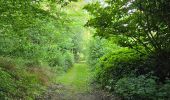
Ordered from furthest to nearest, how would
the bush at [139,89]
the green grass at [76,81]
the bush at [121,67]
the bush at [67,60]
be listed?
the bush at [67,60] → the green grass at [76,81] → the bush at [121,67] → the bush at [139,89]

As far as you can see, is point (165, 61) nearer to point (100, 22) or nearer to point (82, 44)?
point (100, 22)

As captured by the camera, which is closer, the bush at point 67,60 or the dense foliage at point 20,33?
the dense foliage at point 20,33

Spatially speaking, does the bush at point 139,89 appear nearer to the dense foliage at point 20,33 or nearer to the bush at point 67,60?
the dense foliage at point 20,33

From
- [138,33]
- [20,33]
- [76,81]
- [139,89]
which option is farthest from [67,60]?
[139,89]

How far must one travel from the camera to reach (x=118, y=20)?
32.4ft

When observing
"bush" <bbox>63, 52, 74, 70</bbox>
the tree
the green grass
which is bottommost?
the green grass

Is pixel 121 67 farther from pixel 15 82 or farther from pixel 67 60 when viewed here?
Answer: pixel 67 60

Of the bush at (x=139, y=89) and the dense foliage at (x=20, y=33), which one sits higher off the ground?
the dense foliage at (x=20, y=33)

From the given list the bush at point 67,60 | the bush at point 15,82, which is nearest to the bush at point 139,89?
the bush at point 15,82

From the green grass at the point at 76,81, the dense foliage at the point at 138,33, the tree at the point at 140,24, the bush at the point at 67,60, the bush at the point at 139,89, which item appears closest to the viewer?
the bush at the point at 139,89

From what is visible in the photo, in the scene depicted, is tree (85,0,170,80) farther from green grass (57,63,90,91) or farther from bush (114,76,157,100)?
green grass (57,63,90,91)

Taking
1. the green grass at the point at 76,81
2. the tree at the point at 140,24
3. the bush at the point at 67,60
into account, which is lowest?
the green grass at the point at 76,81

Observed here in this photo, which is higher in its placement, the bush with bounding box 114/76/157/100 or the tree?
the tree

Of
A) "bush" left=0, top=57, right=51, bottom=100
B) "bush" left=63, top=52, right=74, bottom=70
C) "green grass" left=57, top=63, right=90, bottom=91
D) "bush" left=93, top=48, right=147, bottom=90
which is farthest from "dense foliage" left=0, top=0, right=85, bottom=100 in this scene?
"bush" left=63, top=52, right=74, bottom=70
